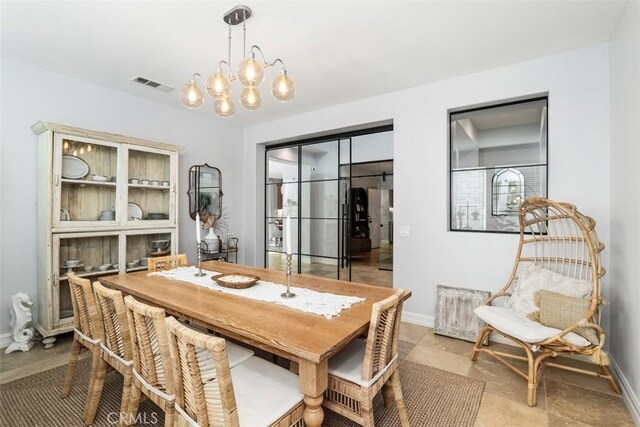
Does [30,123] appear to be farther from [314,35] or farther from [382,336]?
[382,336]

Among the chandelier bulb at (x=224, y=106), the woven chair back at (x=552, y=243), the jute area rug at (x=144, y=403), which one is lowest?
the jute area rug at (x=144, y=403)

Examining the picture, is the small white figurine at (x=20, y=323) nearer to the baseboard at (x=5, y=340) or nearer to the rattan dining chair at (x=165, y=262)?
the baseboard at (x=5, y=340)

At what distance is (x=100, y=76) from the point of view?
3031 millimetres

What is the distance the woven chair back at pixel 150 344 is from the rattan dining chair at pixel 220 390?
0.46 ft

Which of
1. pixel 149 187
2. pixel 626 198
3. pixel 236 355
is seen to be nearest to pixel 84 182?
pixel 149 187

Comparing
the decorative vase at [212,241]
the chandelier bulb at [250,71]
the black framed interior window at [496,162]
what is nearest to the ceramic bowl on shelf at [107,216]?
the decorative vase at [212,241]

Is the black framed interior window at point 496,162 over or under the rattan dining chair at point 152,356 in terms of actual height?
over

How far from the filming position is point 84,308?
1822 mm

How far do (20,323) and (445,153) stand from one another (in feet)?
14.0

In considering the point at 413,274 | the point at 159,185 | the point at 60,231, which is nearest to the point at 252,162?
the point at 159,185

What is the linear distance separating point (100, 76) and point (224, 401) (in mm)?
3439

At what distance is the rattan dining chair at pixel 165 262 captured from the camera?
276 centimetres

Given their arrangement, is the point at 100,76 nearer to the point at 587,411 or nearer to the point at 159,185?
the point at 159,185

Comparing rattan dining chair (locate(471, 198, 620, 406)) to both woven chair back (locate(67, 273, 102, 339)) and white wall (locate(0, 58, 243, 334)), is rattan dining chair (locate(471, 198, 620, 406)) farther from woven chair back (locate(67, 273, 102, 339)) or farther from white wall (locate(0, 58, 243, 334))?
white wall (locate(0, 58, 243, 334))
